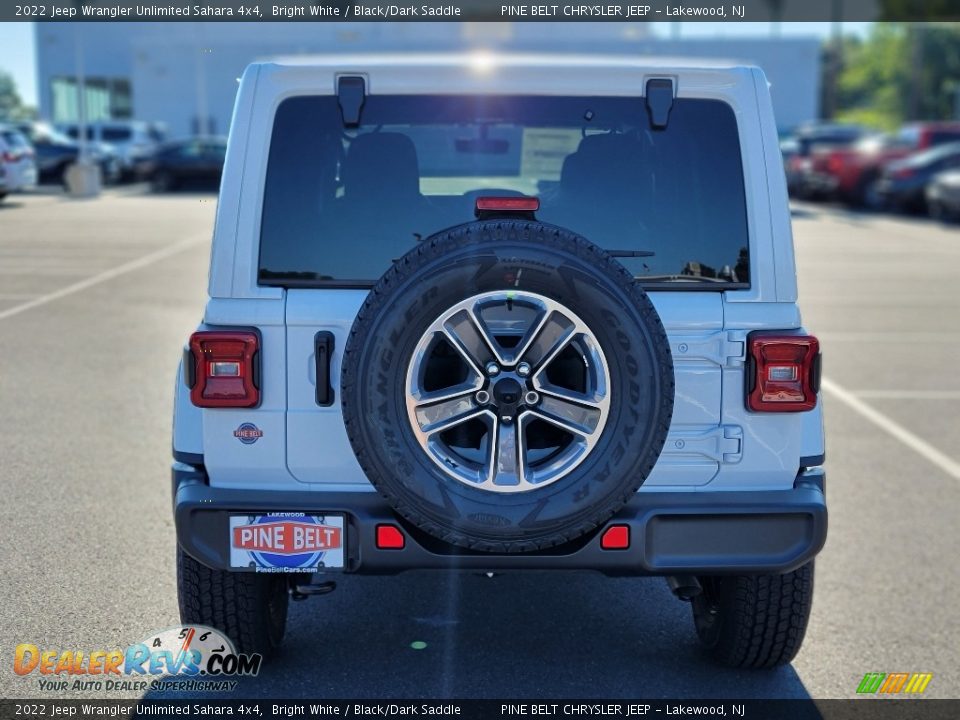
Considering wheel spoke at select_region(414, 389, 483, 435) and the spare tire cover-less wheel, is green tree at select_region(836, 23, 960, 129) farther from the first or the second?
wheel spoke at select_region(414, 389, 483, 435)

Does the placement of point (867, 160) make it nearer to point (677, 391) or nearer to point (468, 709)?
point (677, 391)

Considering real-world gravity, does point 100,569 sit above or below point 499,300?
below

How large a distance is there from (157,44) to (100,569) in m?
55.9

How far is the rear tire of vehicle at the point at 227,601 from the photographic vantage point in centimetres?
400

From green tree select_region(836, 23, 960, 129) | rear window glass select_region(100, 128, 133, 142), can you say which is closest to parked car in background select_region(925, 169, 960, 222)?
rear window glass select_region(100, 128, 133, 142)

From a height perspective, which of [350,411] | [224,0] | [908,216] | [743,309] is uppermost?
[224,0]

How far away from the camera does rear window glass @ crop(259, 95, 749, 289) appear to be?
3771mm

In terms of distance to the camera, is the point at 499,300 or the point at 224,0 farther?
the point at 224,0

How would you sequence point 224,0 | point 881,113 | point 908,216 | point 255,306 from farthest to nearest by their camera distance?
point 881,113 < point 908,216 < point 224,0 < point 255,306

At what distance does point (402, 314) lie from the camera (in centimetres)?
336

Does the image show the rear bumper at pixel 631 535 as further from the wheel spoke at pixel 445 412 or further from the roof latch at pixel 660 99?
the roof latch at pixel 660 99

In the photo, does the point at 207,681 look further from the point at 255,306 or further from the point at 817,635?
the point at 817,635

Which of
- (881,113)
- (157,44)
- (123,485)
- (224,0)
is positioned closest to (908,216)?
(224,0)

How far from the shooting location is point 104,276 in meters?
15.1
